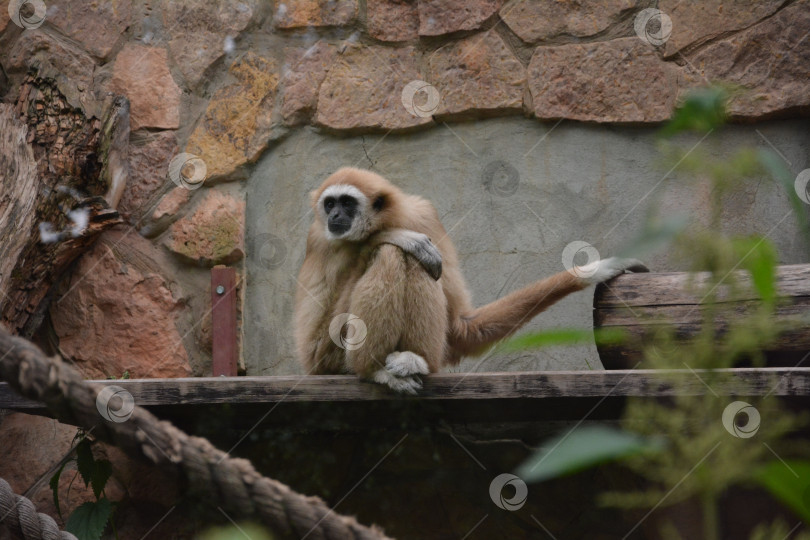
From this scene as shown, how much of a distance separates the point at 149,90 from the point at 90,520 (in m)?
2.40

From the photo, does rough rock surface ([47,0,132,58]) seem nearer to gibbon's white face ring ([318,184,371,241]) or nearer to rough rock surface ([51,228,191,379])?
rough rock surface ([51,228,191,379])

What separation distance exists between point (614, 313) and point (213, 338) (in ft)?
7.27

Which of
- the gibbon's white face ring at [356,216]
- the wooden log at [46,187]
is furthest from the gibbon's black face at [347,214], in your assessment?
the wooden log at [46,187]

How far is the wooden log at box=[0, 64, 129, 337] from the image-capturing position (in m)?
3.88

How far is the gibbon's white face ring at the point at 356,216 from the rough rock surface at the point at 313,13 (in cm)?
142

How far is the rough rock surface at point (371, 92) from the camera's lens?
14.9 ft

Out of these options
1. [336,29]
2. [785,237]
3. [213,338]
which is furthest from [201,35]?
[785,237]

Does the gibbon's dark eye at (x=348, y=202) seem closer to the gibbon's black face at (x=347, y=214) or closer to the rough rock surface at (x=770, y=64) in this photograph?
the gibbon's black face at (x=347, y=214)

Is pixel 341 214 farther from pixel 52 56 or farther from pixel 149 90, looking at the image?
pixel 52 56

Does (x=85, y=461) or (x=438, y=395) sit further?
(x=85, y=461)

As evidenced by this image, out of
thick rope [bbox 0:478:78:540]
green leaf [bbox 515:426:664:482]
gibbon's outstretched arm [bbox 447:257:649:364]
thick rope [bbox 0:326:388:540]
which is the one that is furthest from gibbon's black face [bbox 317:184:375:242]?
green leaf [bbox 515:426:664:482]

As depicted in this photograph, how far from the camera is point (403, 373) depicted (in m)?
3.02

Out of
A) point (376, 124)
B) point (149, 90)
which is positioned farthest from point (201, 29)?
point (376, 124)

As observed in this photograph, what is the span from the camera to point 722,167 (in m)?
0.87
